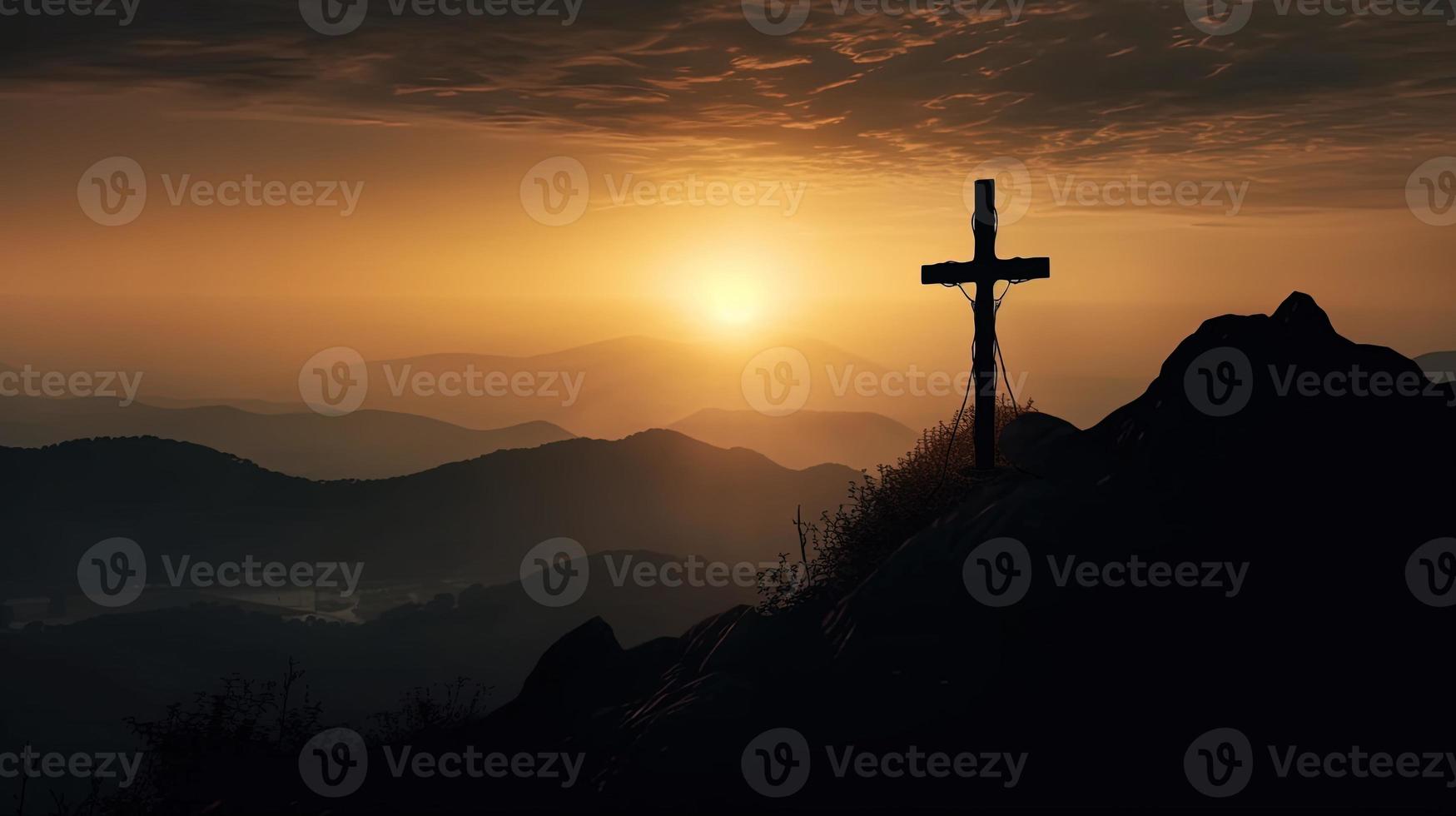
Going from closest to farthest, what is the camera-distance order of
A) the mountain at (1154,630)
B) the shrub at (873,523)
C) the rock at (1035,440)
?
1. the mountain at (1154,630)
2. the rock at (1035,440)
3. the shrub at (873,523)

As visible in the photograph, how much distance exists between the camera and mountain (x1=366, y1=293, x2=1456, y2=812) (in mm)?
15875

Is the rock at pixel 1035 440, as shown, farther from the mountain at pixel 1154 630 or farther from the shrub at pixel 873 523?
the shrub at pixel 873 523

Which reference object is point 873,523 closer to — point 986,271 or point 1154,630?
point 986,271

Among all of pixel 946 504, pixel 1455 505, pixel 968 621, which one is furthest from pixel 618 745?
pixel 1455 505

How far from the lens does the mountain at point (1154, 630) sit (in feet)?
52.1

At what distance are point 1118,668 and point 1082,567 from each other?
6.13 feet

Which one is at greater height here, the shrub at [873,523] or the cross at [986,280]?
the cross at [986,280]

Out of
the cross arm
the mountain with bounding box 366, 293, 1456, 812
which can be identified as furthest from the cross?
the mountain with bounding box 366, 293, 1456, 812

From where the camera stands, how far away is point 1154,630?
17.2 metres

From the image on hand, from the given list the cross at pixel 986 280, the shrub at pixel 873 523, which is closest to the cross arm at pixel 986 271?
the cross at pixel 986 280

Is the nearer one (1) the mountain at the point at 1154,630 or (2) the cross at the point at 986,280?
(1) the mountain at the point at 1154,630

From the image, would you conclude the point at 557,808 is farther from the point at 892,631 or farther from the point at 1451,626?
the point at 1451,626

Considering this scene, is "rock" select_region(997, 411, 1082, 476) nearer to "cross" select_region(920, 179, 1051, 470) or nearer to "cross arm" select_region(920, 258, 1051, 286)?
"cross" select_region(920, 179, 1051, 470)

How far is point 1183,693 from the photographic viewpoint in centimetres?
1644
